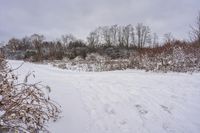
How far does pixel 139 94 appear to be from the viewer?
5.14m

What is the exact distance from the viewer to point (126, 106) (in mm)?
4578

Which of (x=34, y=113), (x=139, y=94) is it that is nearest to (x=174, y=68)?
(x=139, y=94)

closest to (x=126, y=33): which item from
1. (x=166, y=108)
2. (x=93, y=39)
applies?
(x=93, y=39)

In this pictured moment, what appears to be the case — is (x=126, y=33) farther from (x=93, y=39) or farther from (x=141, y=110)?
(x=141, y=110)

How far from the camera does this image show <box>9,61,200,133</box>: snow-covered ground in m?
3.94

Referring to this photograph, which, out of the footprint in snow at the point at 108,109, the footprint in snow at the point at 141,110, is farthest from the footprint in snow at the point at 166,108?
the footprint in snow at the point at 108,109

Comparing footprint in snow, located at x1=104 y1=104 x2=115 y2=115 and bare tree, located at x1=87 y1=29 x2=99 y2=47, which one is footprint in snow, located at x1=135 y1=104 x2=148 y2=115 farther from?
bare tree, located at x1=87 y1=29 x2=99 y2=47

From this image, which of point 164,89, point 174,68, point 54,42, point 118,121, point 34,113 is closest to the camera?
point 34,113

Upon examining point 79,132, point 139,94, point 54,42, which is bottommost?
point 79,132

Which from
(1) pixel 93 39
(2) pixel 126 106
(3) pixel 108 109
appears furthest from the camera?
(1) pixel 93 39

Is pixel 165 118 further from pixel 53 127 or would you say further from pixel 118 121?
pixel 53 127

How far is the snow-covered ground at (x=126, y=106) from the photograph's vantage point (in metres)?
3.94

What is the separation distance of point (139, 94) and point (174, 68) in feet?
18.5

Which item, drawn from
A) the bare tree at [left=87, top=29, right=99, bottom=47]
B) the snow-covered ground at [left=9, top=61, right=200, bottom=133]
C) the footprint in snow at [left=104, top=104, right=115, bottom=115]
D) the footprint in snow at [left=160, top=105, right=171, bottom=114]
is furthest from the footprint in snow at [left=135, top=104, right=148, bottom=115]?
the bare tree at [left=87, top=29, right=99, bottom=47]
